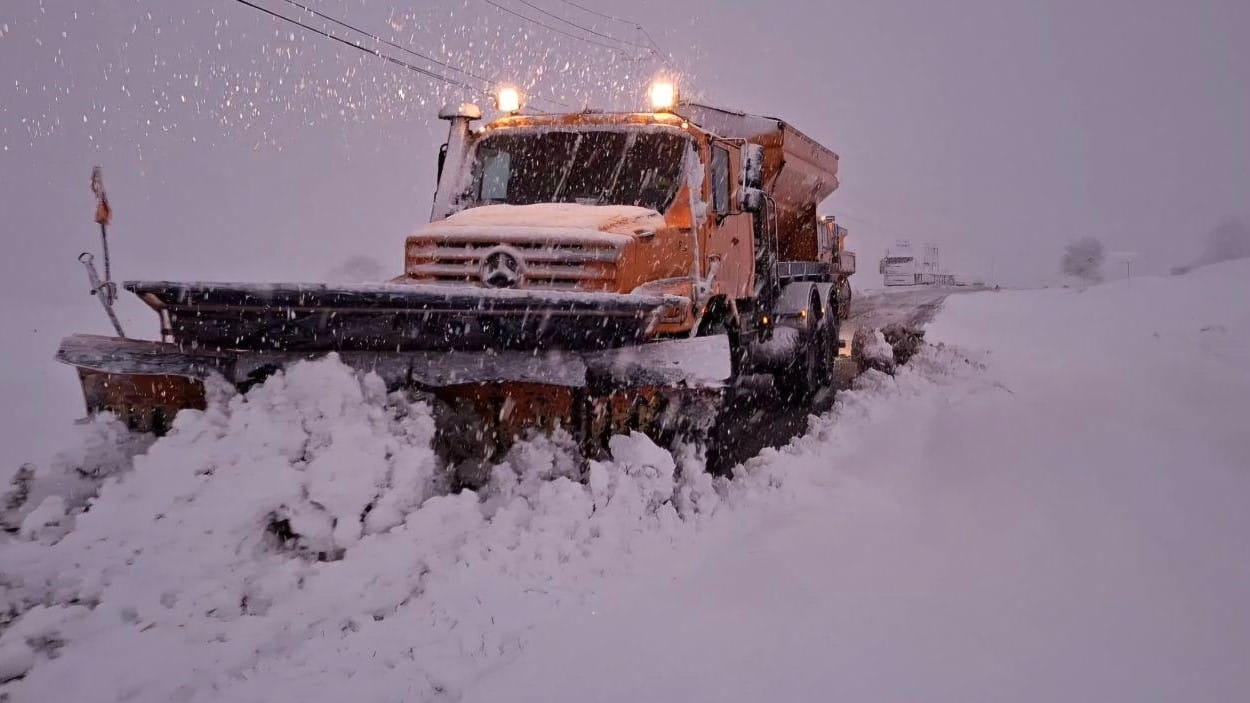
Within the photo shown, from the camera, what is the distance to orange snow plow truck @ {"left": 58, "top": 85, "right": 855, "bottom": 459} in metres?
4.20

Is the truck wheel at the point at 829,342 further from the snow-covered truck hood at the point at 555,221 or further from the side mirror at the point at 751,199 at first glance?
the snow-covered truck hood at the point at 555,221

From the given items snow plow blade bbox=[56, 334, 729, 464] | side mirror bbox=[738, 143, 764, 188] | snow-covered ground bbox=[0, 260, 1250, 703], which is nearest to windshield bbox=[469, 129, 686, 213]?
side mirror bbox=[738, 143, 764, 188]

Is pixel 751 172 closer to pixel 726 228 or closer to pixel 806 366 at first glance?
pixel 726 228

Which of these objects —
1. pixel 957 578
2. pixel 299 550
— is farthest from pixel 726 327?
pixel 299 550

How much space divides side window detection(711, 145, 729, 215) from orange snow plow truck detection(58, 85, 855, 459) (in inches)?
0.8

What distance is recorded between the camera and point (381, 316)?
420cm

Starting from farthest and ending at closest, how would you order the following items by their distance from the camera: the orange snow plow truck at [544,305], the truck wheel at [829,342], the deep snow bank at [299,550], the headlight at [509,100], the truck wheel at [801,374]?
the truck wheel at [829,342]
the truck wheel at [801,374]
the headlight at [509,100]
the orange snow plow truck at [544,305]
the deep snow bank at [299,550]

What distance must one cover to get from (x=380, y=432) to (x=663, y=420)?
166cm

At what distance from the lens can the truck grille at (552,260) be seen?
17.7 ft

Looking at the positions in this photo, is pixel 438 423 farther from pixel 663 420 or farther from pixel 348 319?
pixel 663 420

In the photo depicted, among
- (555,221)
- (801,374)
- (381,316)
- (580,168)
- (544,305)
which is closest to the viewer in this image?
(381,316)

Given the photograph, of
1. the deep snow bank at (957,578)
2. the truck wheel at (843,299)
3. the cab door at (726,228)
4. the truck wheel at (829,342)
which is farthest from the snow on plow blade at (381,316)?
the truck wheel at (843,299)

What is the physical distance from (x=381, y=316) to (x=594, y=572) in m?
1.69

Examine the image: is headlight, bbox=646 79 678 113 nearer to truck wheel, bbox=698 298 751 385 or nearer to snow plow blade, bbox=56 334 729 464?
truck wheel, bbox=698 298 751 385
